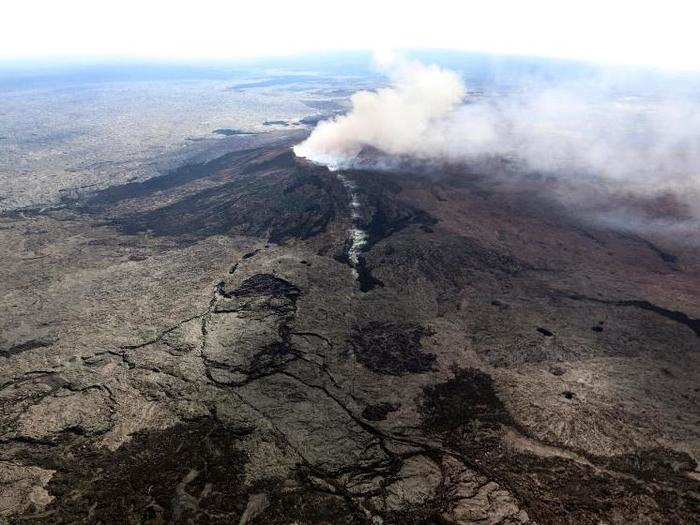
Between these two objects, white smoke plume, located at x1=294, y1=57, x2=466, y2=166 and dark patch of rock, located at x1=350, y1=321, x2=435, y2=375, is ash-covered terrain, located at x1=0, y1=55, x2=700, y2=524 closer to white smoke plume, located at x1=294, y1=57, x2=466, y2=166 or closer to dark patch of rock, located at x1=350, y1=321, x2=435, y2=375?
dark patch of rock, located at x1=350, y1=321, x2=435, y2=375

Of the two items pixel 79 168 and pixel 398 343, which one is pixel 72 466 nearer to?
pixel 398 343

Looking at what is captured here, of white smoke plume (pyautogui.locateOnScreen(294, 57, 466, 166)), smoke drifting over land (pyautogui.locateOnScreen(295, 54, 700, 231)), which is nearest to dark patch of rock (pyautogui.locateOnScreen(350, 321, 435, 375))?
smoke drifting over land (pyautogui.locateOnScreen(295, 54, 700, 231))

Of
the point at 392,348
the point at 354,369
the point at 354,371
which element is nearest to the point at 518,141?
the point at 392,348

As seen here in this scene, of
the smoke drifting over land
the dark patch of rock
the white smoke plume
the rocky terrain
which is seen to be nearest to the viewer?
the rocky terrain

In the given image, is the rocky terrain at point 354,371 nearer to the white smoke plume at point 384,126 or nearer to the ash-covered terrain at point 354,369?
the ash-covered terrain at point 354,369

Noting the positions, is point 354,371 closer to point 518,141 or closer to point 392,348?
point 392,348

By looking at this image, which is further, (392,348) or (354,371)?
(392,348)
